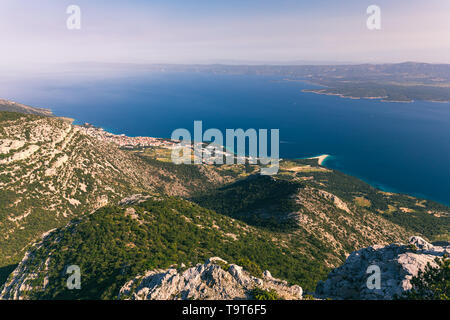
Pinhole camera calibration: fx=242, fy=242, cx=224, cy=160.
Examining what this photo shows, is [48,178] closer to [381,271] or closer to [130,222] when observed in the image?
[130,222]

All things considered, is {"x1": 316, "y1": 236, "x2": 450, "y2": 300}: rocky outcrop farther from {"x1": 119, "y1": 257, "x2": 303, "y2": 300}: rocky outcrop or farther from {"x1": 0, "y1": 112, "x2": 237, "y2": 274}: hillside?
{"x1": 0, "y1": 112, "x2": 237, "y2": 274}: hillside

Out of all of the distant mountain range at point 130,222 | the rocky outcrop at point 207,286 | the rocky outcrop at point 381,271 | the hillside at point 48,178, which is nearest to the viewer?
the rocky outcrop at point 207,286

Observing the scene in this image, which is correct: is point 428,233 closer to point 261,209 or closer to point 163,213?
point 261,209

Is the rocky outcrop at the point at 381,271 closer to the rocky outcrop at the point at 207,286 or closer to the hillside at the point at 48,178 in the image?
the rocky outcrop at the point at 207,286

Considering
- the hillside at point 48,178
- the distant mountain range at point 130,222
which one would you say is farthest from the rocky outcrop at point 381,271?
the hillside at point 48,178

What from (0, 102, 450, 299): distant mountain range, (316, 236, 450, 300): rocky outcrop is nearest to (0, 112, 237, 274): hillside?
(0, 102, 450, 299): distant mountain range
